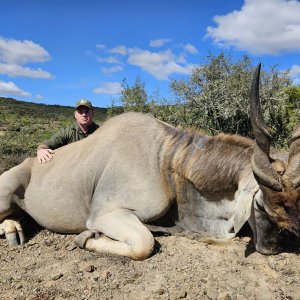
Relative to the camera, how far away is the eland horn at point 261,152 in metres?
3.99

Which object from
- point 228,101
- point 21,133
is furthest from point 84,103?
point 21,133

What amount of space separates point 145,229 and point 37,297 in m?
1.31

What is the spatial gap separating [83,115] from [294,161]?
12.5ft

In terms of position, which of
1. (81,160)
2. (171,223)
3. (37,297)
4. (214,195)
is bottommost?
(37,297)

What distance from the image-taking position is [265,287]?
379 centimetres

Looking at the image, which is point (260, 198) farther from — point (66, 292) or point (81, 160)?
point (81, 160)

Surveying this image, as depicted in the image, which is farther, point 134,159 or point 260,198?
point 134,159

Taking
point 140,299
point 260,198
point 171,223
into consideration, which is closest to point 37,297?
point 140,299

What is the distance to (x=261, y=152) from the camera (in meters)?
4.14

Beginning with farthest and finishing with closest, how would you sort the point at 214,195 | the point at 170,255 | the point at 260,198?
the point at 214,195 < the point at 170,255 < the point at 260,198

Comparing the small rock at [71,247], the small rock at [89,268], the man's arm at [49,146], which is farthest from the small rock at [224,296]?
Answer: the man's arm at [49,146]

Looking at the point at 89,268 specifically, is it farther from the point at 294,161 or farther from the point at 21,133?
the point at 21,133

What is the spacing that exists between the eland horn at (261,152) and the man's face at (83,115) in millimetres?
3474

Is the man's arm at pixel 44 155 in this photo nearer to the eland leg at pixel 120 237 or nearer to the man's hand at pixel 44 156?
the man's hand at pixel 44 156
